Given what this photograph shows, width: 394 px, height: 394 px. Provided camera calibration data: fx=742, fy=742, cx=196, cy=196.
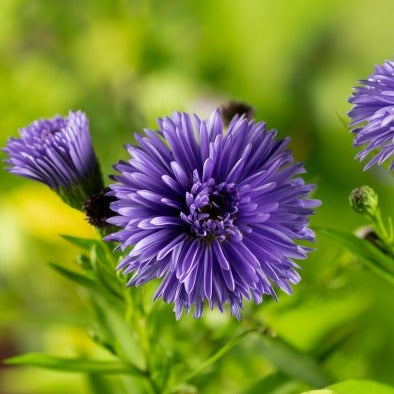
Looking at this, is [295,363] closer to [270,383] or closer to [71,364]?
[270,383]

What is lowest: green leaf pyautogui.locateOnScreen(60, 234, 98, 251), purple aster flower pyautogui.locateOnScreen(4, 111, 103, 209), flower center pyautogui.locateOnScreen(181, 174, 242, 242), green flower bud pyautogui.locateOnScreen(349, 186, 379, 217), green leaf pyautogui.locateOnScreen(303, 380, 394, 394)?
green leaf pyautogui.locateOnScreen(303, 380, 394, 394)

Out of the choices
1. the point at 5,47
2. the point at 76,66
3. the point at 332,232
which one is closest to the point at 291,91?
the point at 76,66

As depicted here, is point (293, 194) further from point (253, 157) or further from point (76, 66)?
point (76, 66)

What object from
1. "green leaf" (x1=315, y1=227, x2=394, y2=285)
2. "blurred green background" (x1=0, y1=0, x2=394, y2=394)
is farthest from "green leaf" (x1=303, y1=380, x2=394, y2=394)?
"blurred green background" (x1=0, y1=0, x2=394, y2=394)

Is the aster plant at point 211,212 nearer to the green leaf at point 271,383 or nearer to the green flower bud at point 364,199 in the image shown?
the green flower bud at point 364,199

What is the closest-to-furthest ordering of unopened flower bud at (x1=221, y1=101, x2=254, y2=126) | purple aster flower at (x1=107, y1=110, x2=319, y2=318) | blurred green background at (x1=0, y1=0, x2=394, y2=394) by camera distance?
1. purple aster flower at (x1=107, y1=110, x2=319, y2=318)
2. unopened flower bud at (x1=221, y1=101, x2=254, y2=126)
3. blurred green background at (x1=0, y1=0, x2=394, y2=394)

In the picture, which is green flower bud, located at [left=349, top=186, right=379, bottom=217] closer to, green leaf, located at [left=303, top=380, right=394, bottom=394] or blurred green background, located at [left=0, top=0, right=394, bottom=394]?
green leaf, located at [left=303, top=380, right=394, bottom=394]

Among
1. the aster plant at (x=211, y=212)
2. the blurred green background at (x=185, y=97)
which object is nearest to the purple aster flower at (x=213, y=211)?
the aster plant at (x=211, y=212)
